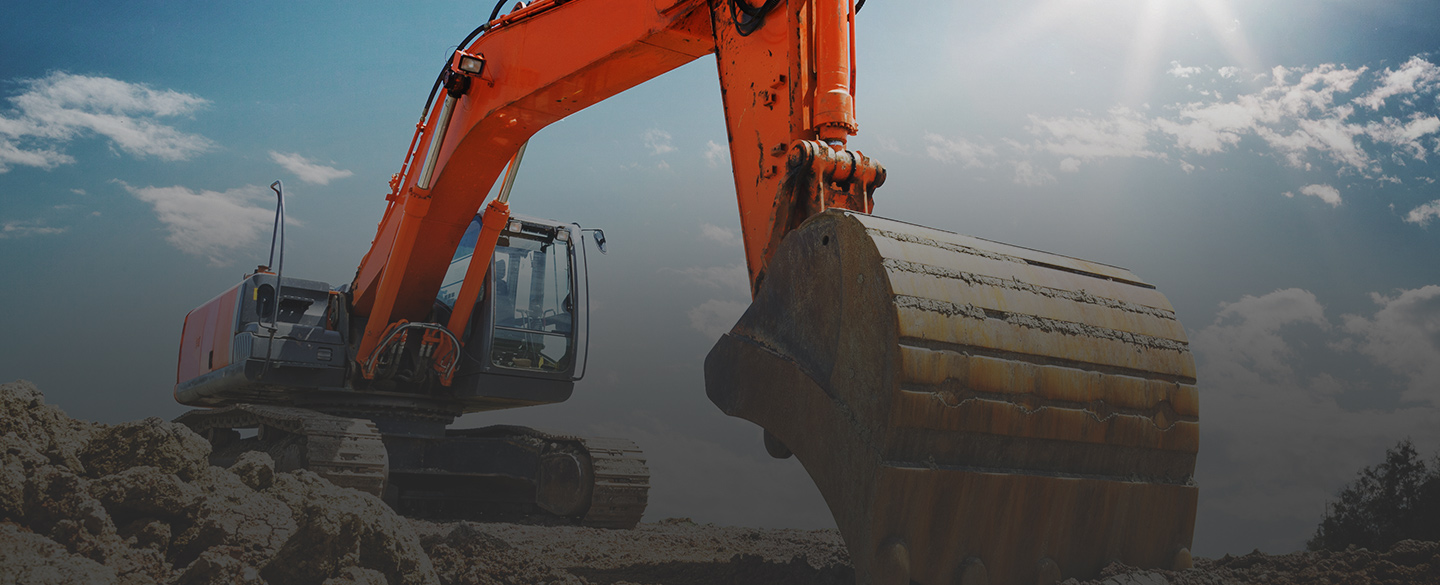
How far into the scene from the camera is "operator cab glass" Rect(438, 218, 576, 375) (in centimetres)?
695

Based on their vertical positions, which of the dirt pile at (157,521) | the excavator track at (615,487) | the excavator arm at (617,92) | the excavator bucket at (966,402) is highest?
the excavator arm at (617,92)

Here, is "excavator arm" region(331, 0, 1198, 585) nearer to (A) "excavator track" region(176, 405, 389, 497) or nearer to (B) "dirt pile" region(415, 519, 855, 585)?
(B) "dirt pile" region(415, 519, 855, 585)

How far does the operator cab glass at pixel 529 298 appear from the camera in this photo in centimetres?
695

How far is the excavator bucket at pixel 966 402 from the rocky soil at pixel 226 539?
253mm

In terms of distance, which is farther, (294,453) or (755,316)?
(294,453)

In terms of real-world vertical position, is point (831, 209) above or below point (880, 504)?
above

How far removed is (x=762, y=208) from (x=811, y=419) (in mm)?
869

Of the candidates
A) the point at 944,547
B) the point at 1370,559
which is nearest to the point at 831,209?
the point at 944,547

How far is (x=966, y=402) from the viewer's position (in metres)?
2.69

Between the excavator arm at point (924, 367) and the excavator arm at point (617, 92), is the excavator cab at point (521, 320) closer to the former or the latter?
the excavator arm at point (617, 92)

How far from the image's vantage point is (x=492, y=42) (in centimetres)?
571

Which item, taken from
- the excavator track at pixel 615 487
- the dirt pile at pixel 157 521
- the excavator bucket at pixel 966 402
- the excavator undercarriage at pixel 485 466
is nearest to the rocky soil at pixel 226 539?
the dirt pile at pixel 157 521

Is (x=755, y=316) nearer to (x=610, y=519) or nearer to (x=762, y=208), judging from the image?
(x=762, y=208)

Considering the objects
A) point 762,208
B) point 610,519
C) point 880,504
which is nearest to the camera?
point 880,504
